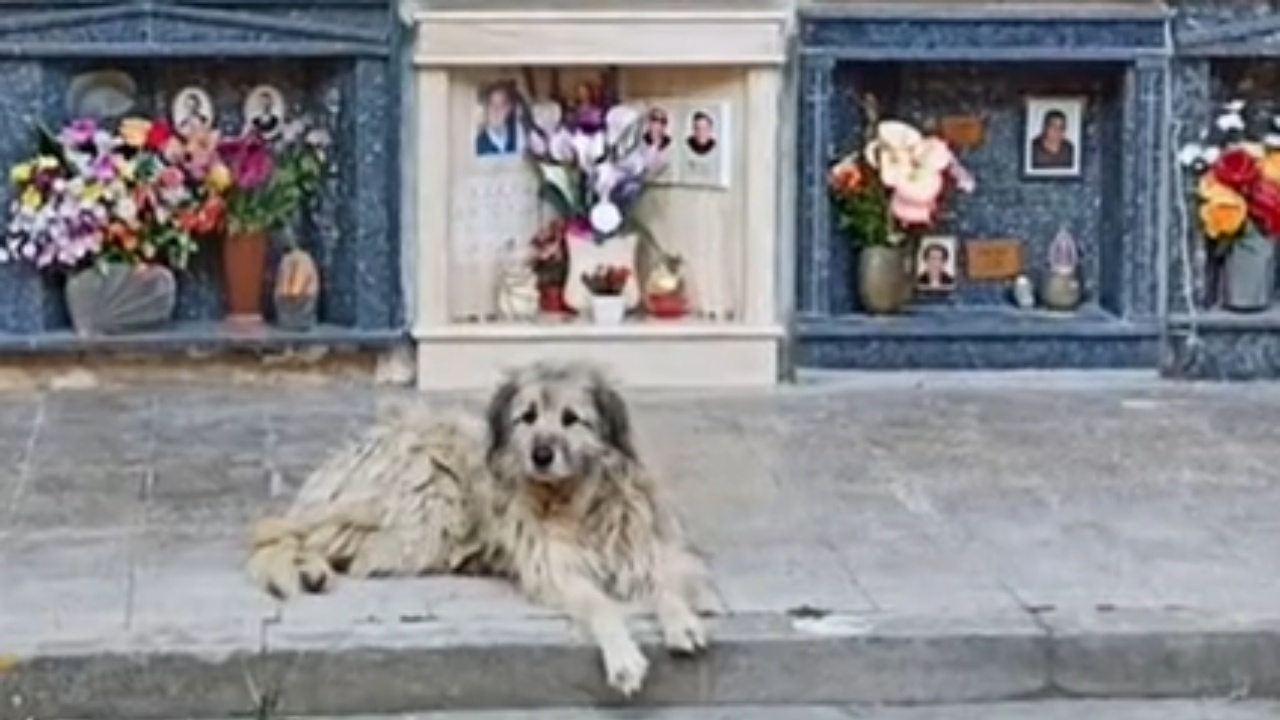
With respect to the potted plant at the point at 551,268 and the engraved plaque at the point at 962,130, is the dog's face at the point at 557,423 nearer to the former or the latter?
the potted plant at the point at 551,268

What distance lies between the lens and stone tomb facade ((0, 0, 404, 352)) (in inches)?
311

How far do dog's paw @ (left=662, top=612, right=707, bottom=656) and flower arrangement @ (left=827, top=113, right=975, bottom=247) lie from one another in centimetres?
318

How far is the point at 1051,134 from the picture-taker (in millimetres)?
8484

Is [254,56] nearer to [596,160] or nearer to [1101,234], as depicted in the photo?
[596,160]

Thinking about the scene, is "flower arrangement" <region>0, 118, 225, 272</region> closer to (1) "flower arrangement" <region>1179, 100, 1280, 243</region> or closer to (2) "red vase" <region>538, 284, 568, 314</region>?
(2) "red vase" <region>538, 284, 568, 314</region>

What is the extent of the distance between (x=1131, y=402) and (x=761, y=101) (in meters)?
1.34

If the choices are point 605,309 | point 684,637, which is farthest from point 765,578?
point 605,309

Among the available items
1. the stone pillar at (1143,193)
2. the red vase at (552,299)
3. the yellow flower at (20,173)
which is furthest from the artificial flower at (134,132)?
the stone pillar at (1143,193)

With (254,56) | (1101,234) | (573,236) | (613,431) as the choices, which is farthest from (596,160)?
(613,431)

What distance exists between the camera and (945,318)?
8.36 meters

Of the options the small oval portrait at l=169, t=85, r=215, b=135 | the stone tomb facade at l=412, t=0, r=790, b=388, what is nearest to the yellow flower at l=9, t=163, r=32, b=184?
the small oval portrait at l=169, t=85, r=215, b=135

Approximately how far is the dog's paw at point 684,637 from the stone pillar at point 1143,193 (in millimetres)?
3399

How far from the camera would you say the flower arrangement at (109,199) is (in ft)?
25.6

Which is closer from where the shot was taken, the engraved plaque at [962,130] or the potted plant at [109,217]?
the potted plant at [109,217]
